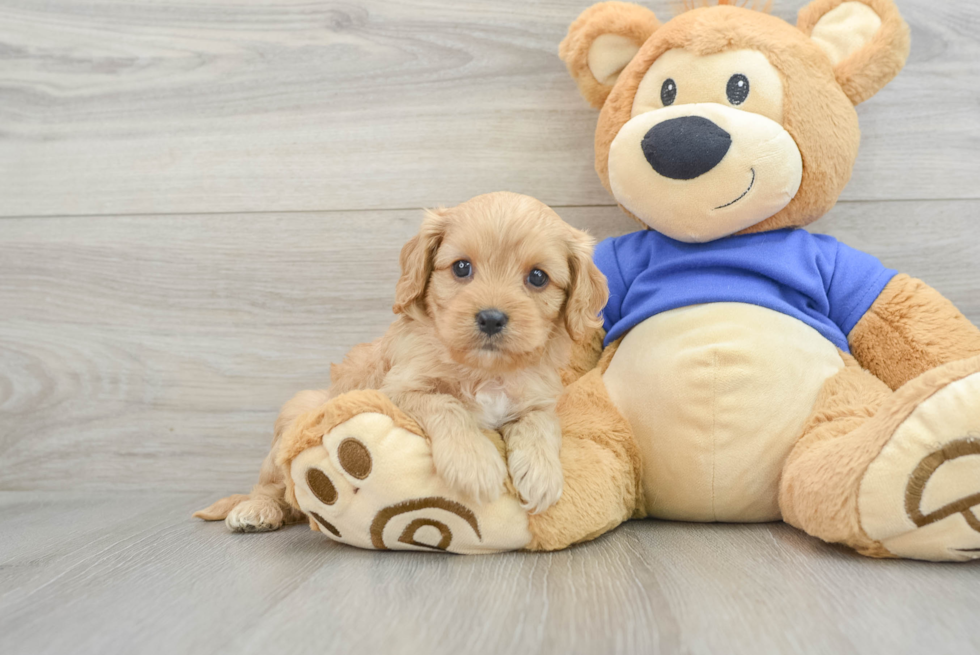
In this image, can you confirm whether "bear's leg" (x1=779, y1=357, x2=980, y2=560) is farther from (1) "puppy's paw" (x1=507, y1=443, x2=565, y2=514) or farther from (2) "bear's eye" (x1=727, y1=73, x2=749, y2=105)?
(2) "bear's eye" (x1=727, y1=73, x2=749, y2=105)

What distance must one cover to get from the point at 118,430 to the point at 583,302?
4.57 ft

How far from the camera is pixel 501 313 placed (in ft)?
3.76

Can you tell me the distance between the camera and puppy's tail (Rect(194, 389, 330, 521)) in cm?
148

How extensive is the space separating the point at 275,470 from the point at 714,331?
0.97 meters

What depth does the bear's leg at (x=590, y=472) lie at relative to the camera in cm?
119

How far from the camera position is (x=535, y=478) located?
3.78ft

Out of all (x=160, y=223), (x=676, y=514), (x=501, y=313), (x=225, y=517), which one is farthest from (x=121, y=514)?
(x=676, y=514)

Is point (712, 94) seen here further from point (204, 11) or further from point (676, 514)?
point (204, 11)

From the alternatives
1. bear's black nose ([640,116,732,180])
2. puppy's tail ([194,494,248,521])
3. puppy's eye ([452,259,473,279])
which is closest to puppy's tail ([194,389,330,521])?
puppy's tail ([194,494,248,521])

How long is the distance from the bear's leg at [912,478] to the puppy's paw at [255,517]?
1.03 metres

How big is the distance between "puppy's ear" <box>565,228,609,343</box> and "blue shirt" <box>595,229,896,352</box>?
188 mm

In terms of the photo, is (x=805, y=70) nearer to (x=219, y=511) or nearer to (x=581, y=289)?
(x=581, y=289)

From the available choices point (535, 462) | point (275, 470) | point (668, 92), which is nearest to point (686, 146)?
point (668, 92)

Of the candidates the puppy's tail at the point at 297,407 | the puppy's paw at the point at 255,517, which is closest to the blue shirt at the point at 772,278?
the puppy's tail at the point at 297,407
